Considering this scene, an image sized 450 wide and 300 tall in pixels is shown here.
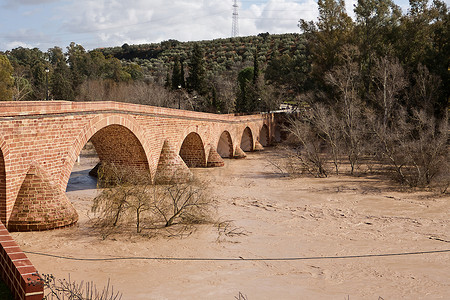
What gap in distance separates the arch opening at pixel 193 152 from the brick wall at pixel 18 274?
18.9m

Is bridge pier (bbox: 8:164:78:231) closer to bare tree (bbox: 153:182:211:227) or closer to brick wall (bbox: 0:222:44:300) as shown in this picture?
bare tree (bbox: 153:182:211:227)

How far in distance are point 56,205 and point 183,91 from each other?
3214cm

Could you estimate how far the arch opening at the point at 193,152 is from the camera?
24000mm

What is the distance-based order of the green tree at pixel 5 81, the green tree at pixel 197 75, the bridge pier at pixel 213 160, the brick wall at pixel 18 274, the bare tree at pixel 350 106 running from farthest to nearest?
1. the green tree at pixel 197 75
2. the green tree at pixel 5 81
3. the bridge pier at pixel 213 160
4. the bare tree at pixel 350 106
5. the brick wall at pixel 18 274

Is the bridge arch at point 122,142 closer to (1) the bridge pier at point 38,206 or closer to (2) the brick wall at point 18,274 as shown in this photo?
(1) the bridge pier at point 38,206

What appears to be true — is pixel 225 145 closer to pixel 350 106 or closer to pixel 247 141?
pixel 247 141

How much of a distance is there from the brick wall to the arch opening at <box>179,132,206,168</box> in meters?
18.9

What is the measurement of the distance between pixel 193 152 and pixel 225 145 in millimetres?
5597

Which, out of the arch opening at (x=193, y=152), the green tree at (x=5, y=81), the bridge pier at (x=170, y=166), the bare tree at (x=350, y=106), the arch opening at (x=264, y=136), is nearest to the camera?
the bridge pier at (x=170, y=166)

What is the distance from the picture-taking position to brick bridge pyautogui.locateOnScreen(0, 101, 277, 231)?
10359mm

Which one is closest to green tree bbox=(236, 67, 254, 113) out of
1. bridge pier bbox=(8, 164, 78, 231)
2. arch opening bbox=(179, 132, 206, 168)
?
arch opening bbox=(179, 132, 206, 168)

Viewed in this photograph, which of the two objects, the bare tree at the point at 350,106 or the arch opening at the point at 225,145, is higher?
the bare tree at the point at 350,106

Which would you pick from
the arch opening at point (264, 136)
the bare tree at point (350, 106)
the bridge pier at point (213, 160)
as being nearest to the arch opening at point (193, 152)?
the bridge pier at point (213, 160)

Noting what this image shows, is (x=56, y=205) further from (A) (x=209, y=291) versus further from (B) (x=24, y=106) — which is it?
(A) (x=209, y=291)
